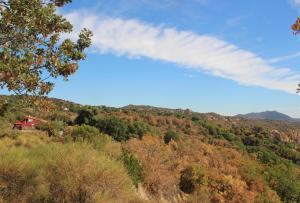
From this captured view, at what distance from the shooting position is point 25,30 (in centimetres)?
986

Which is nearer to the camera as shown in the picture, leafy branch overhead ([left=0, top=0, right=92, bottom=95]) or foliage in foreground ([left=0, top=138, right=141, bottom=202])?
leafy branch overhead ([left=0, top=0, right=92, bottom=95])

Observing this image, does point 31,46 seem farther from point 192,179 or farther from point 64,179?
point 192,179

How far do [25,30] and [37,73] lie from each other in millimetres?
1030

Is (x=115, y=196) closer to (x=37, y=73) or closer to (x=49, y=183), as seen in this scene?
(x=49, y=183)

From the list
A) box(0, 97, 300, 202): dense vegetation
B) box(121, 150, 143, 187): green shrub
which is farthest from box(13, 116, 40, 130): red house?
box(121, 150, 143, 187): green shrub

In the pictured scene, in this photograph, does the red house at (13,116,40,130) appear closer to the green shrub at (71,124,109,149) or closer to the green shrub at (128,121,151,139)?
the green shrub at (128,121,151,139)

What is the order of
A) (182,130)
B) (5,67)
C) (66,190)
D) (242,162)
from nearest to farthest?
(5,67)
(66,190)
(242,162)
(182,130)

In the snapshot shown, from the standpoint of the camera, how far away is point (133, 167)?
86.4 feet

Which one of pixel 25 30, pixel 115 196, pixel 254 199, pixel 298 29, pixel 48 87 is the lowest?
pixel 254 199

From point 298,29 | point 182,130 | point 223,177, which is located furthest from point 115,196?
point 182,130

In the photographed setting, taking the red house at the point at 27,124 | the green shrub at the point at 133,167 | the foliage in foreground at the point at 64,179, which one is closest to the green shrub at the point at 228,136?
the red house at the point at 27,124

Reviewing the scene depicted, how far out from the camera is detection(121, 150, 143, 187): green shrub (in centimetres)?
2517

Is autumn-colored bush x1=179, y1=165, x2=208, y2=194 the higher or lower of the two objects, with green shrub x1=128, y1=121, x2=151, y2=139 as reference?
lower

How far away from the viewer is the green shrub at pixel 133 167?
25.2m
